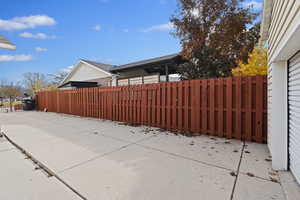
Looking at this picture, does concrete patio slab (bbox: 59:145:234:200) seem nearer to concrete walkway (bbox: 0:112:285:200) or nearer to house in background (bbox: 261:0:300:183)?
concrete walkway (bbox: 0:112:285:200)

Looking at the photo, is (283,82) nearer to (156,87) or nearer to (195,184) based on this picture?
(195,184)

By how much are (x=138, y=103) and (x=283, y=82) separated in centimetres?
449

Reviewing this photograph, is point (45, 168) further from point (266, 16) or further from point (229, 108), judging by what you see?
point (266, 16)

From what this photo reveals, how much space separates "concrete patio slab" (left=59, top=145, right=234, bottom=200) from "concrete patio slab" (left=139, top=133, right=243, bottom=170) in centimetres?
31

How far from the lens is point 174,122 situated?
486 centimetres

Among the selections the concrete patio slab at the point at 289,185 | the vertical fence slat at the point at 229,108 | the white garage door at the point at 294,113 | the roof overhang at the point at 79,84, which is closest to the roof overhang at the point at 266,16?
the white garage door at the point at 294,113

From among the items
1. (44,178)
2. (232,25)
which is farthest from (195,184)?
(232,25)

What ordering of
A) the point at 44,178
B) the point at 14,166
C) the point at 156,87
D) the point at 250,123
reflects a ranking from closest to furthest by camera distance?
the point at 44,178
the point at 14,166
the point at 250,123
the point at 156,87

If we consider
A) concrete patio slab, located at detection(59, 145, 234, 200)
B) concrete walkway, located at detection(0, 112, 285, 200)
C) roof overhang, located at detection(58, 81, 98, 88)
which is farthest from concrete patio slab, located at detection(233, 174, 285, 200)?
roof overhang, located at detection(58, 81, 98, 88)

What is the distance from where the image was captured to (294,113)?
6.36 feet

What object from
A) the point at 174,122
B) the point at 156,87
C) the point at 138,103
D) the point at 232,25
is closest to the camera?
the point at 174,122

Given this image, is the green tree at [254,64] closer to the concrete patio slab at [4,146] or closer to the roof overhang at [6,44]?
the roof overhang at [6,44]

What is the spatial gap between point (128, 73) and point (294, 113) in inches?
408

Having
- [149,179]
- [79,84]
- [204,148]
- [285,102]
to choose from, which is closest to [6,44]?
[149,179]
